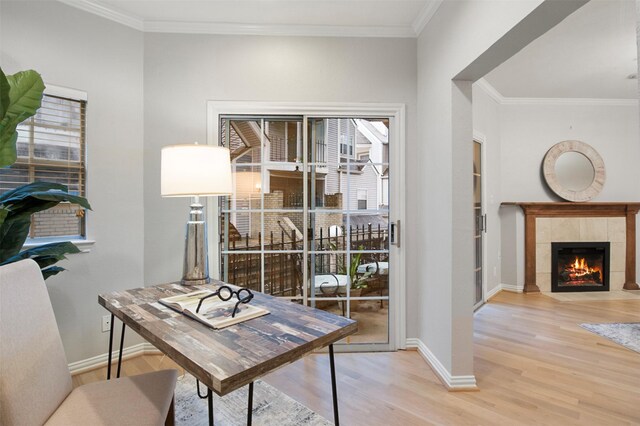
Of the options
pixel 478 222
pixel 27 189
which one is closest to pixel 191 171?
pixel 27 189

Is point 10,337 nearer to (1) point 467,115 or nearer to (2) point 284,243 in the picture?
(2) point 284,243

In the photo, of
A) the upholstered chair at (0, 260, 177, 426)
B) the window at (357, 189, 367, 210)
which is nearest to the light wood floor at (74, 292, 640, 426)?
the upholstered chair at (0, 260, 177, 426)

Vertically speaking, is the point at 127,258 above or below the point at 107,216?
below

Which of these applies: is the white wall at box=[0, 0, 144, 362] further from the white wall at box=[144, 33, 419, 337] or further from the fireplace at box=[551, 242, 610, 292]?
the fireplace at box=[551, 242, 610, 292]

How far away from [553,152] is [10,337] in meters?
5.65

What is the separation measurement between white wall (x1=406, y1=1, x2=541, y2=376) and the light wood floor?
0.81 ft

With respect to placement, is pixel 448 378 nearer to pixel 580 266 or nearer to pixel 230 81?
pixel 230 81

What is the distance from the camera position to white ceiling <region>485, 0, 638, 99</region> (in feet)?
8.34

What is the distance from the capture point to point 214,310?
1378 mm

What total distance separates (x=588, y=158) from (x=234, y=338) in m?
5.45

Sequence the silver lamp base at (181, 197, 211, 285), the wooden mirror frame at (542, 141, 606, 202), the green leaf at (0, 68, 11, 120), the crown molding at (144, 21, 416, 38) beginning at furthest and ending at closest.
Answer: the wooden mirror frame at (542, 141, 606, 202)
the crown molding at (144, 21, 416, 38)
the silver lamp base at (181, 197, 211, 285)
the green leaf at (0, 68, 11, 120)

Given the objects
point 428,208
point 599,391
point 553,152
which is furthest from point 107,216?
point 553,152

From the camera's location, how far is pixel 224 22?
2.52m

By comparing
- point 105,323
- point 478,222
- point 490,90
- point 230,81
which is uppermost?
point 490,90
